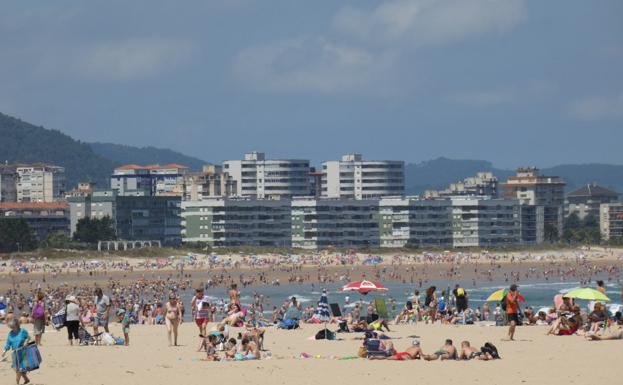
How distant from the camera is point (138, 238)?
13075 cm

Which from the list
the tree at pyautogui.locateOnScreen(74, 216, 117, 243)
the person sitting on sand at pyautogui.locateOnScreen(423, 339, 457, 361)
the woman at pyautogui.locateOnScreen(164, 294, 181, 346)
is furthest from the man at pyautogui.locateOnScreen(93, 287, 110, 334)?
the tree at pyautogui.locateOnScreen(74, 216, 117, 243)

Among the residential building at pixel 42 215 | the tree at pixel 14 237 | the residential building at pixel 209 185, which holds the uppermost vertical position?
the residential building at pixel 209 185

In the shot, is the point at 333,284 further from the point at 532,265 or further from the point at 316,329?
the point at 316,329

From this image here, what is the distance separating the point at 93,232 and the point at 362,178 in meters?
59.7

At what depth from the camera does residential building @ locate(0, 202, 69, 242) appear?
471 feet

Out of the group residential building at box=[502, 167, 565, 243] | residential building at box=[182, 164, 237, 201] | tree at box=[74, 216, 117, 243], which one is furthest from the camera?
residential building at box=[502, 167, 565, 243]

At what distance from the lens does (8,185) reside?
191 metres

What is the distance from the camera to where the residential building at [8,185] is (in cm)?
18902

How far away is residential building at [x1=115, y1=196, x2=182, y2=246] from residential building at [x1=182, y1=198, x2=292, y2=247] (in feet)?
3.54

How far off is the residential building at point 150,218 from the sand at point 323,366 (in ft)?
355

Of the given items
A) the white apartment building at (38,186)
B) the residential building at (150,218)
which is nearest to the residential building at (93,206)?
the residential building at (150,218)

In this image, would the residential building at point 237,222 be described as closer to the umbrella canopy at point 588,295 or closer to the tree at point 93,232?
the tree at point 93,232

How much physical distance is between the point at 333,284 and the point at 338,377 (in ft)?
193

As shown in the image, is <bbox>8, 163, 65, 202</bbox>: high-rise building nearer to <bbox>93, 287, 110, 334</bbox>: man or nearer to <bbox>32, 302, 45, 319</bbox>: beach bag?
<bbox>93, 287, 110, 334</bbox>: man
